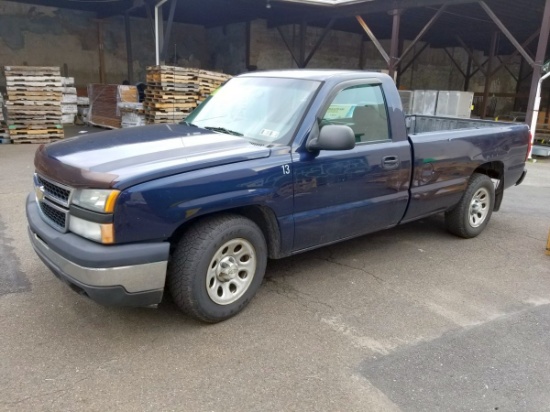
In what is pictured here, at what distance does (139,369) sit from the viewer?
2887mm

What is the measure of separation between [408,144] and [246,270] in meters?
2.12

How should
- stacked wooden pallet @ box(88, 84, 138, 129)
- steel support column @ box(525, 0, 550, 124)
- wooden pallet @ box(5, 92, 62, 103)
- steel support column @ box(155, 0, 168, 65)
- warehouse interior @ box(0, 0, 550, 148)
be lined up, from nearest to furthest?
1. steel support column @ box(525, 0, 550, 124)
2. wooden pallet @ box(5, 92, 62, 103)
3. steel support column @ box(155, 0, 168, 65)
4. stacked wooden pallet @ box(88, 84, 138, 129)
5. warehouse interior @ box(0, 0, 550, 148)

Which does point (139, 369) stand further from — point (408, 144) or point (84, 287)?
point (408, 144)

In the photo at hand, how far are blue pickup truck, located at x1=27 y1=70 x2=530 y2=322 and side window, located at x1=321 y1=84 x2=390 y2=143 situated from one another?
13 mm

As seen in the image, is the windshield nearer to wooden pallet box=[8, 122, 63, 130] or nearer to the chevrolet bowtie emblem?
the chevrolet bowtie emblem

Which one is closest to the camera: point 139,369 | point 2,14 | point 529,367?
point 139,369

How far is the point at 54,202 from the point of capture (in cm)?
325

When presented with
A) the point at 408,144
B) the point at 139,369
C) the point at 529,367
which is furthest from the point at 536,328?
the point at 139,369

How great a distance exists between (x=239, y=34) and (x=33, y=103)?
12.3 meters

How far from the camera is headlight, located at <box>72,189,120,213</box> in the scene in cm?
282

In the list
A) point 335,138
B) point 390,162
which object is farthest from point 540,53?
point 335,138

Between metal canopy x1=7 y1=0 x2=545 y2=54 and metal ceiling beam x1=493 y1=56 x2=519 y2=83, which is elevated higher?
metal canopy x1=7 y1=0 x2=545 y2=54

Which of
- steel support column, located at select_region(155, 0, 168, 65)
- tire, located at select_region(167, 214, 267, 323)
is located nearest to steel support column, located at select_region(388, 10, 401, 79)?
steel support column, located at select_region(155, 0, 168, 65)

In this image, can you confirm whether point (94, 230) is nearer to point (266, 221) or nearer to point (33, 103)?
point (266, 221)
